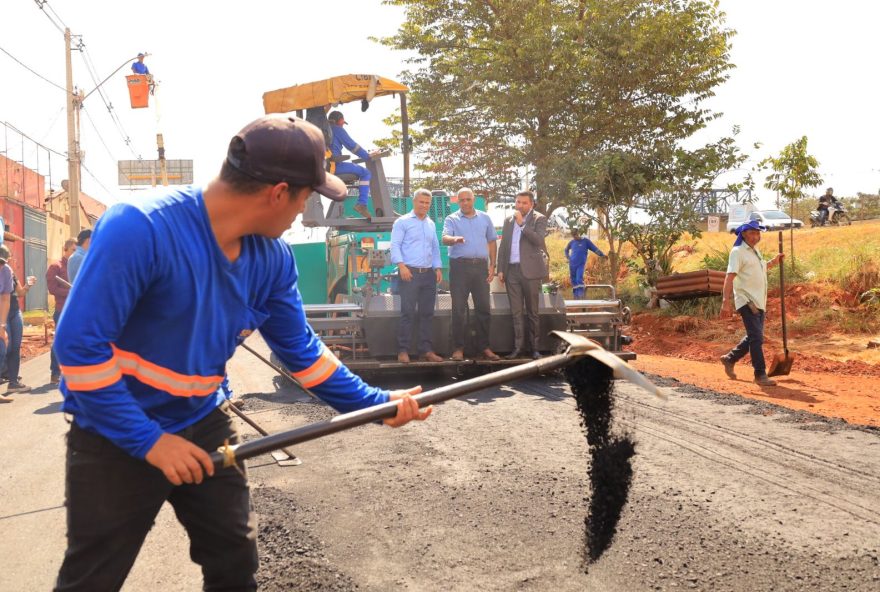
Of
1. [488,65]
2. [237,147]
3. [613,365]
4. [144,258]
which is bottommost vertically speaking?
[613,365]

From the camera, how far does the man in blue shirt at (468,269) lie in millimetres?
9531

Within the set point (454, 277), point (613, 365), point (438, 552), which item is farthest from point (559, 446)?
point (454, 277)

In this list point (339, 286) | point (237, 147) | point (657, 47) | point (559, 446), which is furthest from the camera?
point (657, 47)

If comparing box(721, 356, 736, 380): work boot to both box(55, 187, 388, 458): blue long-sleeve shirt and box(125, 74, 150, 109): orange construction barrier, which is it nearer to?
box(55, 187, 388, 458): blue long-sleeve shirt

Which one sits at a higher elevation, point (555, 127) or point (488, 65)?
point (488, 65)

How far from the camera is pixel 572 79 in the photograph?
19.5m

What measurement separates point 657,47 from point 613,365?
1771 centimetres

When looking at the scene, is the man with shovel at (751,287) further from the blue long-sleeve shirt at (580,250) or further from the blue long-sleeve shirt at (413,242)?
the blue long-sleeve shirt at (580,250)

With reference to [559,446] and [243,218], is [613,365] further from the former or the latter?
[559,446]

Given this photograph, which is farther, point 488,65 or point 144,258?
point 488,65

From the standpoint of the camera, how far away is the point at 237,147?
2.21 m

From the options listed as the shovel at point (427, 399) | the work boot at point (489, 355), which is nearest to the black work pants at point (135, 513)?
the shovel at point (427, 399)

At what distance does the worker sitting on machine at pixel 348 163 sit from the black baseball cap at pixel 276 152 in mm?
7213

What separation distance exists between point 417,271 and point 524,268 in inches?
47.6
